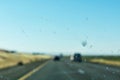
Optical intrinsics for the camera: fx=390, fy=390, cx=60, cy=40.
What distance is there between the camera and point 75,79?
83.0ft

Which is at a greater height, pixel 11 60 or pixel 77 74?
pixel 11 60

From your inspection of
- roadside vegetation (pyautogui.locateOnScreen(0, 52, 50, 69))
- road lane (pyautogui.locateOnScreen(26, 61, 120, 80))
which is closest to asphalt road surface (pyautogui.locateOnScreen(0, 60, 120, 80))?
road lane (pyautogui.locateOnScreen(26, 61, 120, 80))

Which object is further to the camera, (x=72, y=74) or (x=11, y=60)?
(x=11, y=60)

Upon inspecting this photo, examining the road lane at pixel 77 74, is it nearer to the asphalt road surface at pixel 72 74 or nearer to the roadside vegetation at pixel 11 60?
the asphalt road surface at pixel 72 74

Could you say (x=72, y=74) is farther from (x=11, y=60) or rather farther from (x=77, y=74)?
(x=11, y=60)

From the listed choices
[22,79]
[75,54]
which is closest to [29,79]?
[22,79]

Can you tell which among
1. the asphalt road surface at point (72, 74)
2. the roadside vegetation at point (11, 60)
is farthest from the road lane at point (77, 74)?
the roadside vegetation at point (11, 60)

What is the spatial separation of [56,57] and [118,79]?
94320mm

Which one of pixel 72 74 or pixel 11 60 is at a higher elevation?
pixel 11 60

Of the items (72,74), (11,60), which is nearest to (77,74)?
(72,74)

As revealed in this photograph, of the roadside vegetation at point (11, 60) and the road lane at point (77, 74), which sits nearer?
the road lane at point (77, 74)

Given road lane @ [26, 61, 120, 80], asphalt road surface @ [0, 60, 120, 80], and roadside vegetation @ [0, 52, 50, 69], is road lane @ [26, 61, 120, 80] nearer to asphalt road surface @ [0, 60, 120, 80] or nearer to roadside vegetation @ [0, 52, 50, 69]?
asphalt road surface @ [0, 60, 120, 80]

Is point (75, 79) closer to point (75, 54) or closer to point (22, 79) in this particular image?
point (22, 79)

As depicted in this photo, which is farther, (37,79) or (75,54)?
(75,54)
